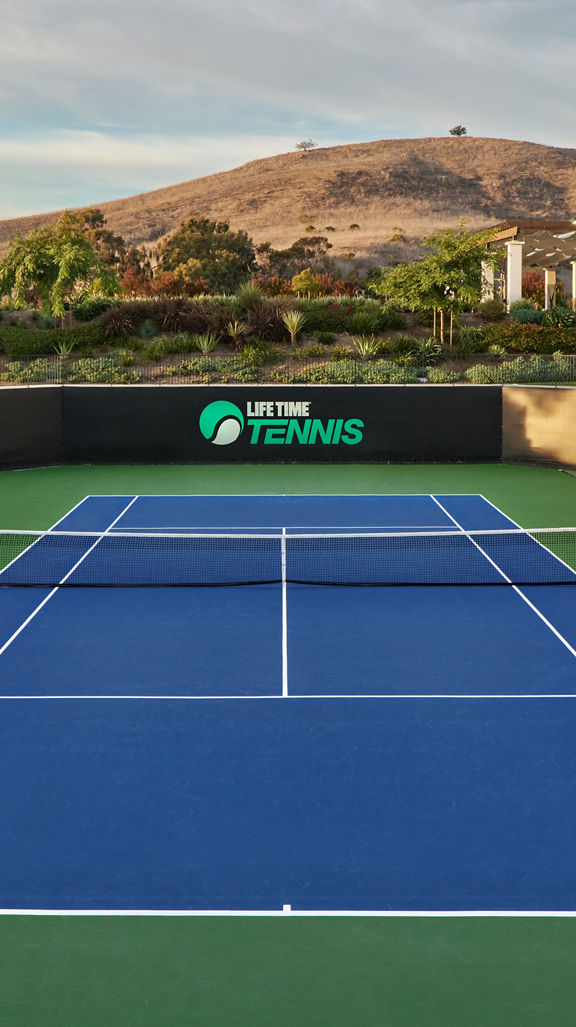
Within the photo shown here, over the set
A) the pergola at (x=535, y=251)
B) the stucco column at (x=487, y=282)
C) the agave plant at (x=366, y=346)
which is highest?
the pergola at (x=535, y=251)

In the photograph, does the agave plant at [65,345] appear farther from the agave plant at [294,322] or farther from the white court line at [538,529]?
the white court line at [538,529]

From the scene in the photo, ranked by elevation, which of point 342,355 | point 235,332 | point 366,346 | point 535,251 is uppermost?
point 535,251

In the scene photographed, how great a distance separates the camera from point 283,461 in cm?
2980

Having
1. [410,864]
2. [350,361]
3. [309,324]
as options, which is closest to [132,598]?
[410,864]

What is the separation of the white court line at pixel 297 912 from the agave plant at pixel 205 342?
36.1 meters

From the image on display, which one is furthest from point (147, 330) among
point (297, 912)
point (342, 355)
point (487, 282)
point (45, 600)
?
A: point (297, 912)

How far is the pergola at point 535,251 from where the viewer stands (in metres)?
54.6

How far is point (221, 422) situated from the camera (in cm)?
2959

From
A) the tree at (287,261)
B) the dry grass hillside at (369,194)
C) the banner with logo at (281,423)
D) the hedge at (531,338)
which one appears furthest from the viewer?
the dry grass hillside at (369,194)

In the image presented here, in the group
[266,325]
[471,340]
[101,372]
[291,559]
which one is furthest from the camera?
[266,325]

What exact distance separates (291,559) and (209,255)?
300 feet

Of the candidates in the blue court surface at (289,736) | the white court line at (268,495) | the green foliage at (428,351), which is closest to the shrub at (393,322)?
Result: the green foliage at (428,351)

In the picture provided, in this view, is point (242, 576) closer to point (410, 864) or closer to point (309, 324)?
point (410, 864)

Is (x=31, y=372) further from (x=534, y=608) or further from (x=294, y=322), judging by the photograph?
(x=534, y=608)
